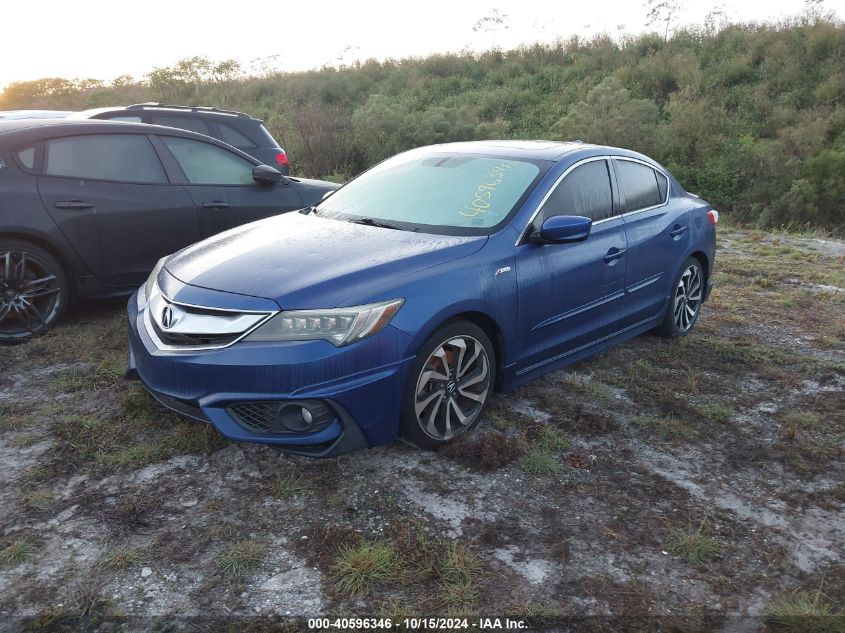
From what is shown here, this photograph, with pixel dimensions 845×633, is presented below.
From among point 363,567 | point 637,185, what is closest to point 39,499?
point 363,567

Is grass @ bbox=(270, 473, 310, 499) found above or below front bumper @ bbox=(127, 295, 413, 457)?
below

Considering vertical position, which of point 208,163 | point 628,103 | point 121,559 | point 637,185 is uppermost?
point 628,103

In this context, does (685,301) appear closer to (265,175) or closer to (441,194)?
(441,194)

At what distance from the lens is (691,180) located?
17172 mm

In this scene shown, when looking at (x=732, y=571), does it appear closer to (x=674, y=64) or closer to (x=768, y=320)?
(x=768, y=320)

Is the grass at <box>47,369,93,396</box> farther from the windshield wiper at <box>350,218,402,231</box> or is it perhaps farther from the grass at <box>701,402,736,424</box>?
the grass at <box>701,402,736,424</box>

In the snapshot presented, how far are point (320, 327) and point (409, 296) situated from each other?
1.51 ft

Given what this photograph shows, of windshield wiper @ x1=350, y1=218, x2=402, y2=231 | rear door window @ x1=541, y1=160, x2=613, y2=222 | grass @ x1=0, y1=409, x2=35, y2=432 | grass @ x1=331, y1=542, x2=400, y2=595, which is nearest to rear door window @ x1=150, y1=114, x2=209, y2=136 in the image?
windshield wiper @ x1=350, y1=218, x2=402, y2=231

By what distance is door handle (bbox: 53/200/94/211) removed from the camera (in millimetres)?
5117

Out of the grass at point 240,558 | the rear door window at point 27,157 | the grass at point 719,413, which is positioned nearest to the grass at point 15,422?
the grass at point 240,558

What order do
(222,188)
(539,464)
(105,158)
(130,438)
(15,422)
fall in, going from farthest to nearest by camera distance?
(222,188) → (105,158) → (15,422) → (130,438) → (539,464)

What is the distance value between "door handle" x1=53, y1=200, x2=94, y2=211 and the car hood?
1451mm

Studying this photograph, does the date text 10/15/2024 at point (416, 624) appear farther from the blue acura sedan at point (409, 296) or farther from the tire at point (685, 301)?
the tire at point (685, 301)

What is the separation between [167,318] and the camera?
358 centimetres
